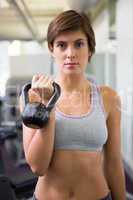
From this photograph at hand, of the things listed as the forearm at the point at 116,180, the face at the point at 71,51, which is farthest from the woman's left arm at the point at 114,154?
the face at the point at 71,51

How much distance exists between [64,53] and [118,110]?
0.84ft

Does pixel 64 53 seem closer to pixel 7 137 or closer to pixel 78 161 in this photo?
pixel 78 161

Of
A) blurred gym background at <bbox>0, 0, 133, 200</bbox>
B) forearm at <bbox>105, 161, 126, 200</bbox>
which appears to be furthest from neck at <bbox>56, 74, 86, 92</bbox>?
blurred gym background at <bbox>0, 0, 133, 200</bbox>

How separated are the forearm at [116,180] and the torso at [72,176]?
6 centimetres

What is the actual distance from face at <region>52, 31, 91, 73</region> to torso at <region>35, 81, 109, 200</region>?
109 mm

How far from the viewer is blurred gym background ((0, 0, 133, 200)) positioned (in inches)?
125

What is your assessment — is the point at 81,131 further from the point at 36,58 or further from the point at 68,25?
the point at 36,58

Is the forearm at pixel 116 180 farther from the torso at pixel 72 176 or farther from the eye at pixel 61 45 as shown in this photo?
the eye at pixel 61 45

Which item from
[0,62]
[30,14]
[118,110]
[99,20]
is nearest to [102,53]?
[99,20]

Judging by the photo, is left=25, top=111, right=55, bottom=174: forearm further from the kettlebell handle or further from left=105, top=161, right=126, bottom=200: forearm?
left=105, top=161, right=126, bottom=200: forearm

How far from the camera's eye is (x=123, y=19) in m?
3.49

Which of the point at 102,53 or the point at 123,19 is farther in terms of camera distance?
the point at 102,53

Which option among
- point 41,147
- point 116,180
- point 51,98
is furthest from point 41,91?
point 116,180

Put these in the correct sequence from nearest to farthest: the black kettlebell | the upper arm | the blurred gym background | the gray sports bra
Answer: the black kettlebell → the gray sports bra → the upper arm → the blurred gym background
